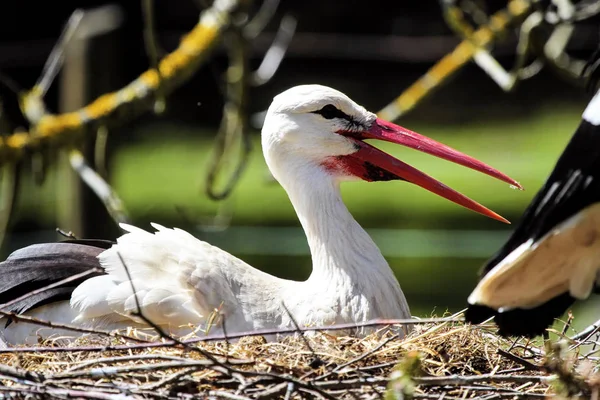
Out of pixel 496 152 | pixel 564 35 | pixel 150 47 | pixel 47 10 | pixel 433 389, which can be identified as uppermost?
pixel 47 10

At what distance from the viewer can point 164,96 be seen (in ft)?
18.5

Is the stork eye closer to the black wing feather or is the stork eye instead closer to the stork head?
the stork head

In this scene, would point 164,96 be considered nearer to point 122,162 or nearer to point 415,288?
point 415,288

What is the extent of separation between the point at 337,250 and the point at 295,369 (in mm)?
978

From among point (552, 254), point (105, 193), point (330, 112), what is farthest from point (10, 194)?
point (552, 254)

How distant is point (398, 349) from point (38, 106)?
2.82m

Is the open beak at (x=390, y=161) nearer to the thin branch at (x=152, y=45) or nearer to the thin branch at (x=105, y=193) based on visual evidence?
the thin branch at (x=152, y=45)

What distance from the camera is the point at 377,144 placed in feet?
38.2

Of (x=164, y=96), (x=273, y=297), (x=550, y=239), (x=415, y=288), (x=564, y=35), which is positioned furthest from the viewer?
(x=415, y=288)

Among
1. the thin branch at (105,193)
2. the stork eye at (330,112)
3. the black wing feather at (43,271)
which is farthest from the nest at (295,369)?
the thin branch at (105,193)

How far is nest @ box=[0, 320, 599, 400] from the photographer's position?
3.24 metres

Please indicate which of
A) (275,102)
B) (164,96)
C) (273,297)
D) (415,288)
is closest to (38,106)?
(164,96)

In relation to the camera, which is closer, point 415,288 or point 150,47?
point 150,47

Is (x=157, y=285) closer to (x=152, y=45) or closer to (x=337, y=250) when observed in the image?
(x=337, y=250)
